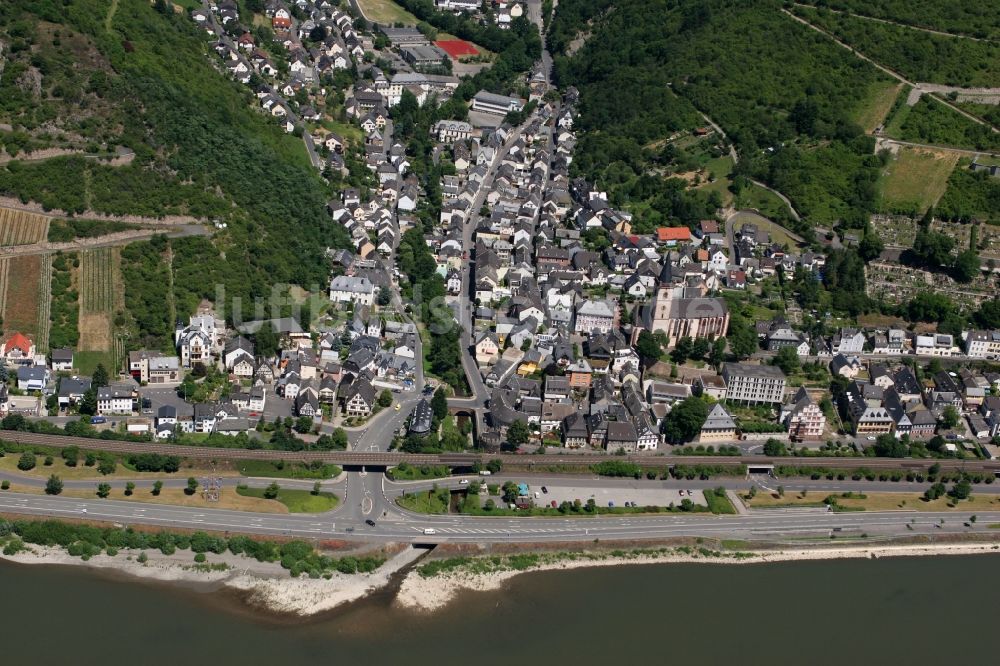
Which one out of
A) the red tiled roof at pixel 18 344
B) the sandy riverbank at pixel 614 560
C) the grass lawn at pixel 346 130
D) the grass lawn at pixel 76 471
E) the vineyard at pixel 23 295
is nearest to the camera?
the sandy riverbank at pixel 614 560

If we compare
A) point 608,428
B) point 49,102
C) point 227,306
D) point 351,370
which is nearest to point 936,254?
point 608,428

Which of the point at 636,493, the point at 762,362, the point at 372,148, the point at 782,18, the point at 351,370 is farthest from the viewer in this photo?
the point at 782,18

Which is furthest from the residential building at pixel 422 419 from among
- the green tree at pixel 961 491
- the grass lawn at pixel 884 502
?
the green tree at pixel 961 491

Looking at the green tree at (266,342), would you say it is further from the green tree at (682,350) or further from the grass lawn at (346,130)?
the grass lawn at (346,130)

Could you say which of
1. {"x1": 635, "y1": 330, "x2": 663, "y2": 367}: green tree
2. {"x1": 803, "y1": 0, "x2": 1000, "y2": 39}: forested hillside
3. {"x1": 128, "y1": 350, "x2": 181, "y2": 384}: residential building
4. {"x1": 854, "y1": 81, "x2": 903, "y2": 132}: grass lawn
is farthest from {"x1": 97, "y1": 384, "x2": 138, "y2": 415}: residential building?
{"x1": 803, "y1": 0, "x2": 1000, "y2": 39}: forested hillside

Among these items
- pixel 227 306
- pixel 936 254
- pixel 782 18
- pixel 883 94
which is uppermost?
pixel 782 18

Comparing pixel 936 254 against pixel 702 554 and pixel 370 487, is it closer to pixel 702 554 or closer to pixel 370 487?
pixel 702 554

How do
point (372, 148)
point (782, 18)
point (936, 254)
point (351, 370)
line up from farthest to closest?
point (782, 18) < point (372, 148) < point (936, 254) < point (351, 370)
